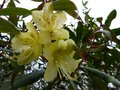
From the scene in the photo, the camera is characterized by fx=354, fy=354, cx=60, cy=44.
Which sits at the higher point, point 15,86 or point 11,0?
point 11,0

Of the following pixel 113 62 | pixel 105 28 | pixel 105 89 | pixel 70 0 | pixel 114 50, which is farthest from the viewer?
pixel 113 62

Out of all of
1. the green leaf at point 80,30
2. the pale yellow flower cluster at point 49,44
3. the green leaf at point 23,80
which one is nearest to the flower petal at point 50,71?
the pale yellow flower cluster at point 49,44

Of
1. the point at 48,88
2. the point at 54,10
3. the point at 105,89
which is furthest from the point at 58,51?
the point at 105,89

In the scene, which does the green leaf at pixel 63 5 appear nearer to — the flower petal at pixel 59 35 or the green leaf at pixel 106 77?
the flower petal at pixel 59 35

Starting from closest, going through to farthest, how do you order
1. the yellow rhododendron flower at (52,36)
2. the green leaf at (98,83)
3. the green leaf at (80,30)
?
the yellow rhododendron flower at (52,36), the green leaf at (98,83), the green leaf at (80,30)

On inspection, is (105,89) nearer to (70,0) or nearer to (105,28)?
(105,28)

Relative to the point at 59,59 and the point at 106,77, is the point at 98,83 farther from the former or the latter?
the point at 59,59

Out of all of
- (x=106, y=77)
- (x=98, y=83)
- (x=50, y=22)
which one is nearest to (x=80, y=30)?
(x=98, y=83)
